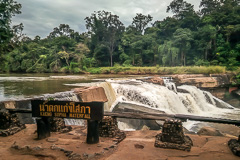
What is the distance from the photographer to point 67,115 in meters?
3.74

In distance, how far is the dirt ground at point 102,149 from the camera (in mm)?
3285

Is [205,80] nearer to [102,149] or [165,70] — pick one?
[165,70]

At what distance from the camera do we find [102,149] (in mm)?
3498

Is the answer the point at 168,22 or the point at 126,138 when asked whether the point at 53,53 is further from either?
the point at 126,138

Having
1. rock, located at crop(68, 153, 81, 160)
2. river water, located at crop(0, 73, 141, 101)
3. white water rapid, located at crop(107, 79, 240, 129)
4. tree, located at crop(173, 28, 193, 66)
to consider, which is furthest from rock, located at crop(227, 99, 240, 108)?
rock, located at crop(68, 153, 81, 160)

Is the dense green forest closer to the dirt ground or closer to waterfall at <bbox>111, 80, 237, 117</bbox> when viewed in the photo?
waterfall at <bbox>111, 80, 237, 117</bbox>

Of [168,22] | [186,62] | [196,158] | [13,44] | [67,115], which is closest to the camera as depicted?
[196,158]

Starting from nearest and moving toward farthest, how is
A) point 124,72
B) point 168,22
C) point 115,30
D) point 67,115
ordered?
point 67,115, point 124,72, point 168,22, point 115,30

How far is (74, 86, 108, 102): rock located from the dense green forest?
53.7ft

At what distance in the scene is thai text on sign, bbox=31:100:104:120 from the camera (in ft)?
11.8

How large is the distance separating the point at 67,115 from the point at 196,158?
2696 mm

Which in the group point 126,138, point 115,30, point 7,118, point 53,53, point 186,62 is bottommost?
point 126,138

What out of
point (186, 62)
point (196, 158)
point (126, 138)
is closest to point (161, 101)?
point (126, 138)

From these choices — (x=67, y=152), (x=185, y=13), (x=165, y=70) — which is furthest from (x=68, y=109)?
(x=185, y=13)
